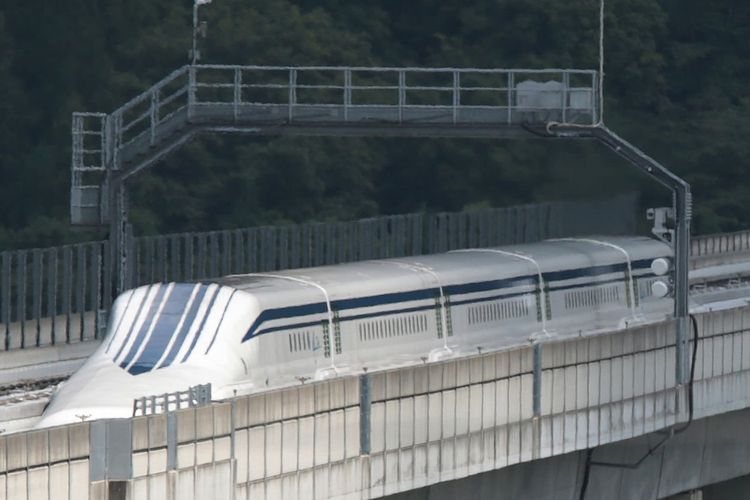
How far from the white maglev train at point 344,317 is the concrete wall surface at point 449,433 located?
3.47m

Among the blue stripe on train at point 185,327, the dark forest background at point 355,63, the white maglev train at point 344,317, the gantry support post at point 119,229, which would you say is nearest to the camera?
the white maglev train at point 344,317

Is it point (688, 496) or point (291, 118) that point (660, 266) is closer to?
point (688, 496)

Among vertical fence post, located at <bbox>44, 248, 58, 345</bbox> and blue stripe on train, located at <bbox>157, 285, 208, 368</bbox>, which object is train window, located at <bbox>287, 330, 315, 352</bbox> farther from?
vertical fence post, located at <bbox>44, 248, 58, 345</bbox>

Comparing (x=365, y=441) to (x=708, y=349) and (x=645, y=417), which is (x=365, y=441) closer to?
(x=645, y=417)

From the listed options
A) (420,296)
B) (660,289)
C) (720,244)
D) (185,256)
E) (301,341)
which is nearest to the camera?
(301,341)

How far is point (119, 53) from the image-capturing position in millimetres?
A: 88812

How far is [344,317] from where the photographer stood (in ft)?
143

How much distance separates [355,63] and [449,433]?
61.6 meters

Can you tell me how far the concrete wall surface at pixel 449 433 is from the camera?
25.8 meters

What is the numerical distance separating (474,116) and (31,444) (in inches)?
1189

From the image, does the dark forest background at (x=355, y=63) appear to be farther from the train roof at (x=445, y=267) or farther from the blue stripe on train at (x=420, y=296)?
the blue stripe on train at (x=420, y=296)

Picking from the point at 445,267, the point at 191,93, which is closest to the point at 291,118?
the point at 191,93

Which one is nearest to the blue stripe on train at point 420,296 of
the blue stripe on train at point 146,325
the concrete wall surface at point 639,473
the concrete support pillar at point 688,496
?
the blue stripe on train at point 146,325

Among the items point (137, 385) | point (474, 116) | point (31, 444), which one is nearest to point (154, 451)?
point (31, 444)
